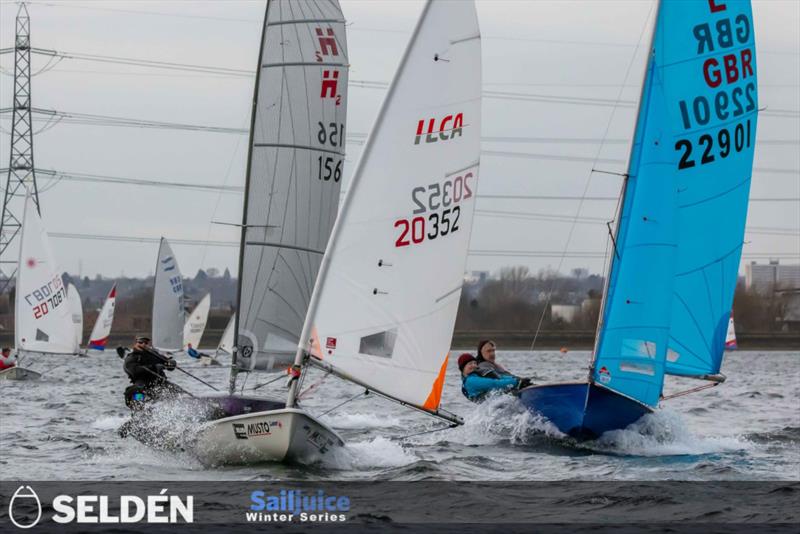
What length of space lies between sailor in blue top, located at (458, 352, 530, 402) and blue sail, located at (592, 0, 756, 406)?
1.24 m

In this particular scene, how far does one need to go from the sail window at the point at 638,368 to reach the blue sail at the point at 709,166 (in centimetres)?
190

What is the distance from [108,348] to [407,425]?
58687 mm

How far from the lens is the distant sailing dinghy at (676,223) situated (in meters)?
17.6

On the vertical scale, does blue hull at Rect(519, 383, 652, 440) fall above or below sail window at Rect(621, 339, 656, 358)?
below

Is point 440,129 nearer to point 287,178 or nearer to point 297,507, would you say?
point 287,178

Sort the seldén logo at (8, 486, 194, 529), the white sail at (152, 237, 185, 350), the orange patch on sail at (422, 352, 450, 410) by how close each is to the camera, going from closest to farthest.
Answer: the seldén logo at (8, 486, 194, 529) < the orange patch on sail at (422, 352, 450, 410) < the white sail at (152, 237, 185, 350)

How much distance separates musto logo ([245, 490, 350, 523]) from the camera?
11.3m

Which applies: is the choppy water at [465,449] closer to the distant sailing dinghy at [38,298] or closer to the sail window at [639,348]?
the sail window at [639,348]

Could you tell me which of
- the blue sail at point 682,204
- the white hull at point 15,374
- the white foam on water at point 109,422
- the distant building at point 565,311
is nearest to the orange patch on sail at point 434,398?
the blue sail at point 682,204

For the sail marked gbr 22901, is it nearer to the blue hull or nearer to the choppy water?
the choppy water

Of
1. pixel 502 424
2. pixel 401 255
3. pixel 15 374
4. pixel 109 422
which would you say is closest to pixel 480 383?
pixel 502 424

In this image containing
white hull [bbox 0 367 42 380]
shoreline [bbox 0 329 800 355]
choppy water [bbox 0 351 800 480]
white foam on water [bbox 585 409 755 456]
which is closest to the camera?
choppy water [bbox 0 351 800 480]

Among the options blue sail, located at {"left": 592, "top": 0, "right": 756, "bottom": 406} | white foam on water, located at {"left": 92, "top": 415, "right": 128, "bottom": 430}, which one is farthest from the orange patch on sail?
white foam on water, located at {"left": 92, "top": 415, "right": 128, "bottom": 430}

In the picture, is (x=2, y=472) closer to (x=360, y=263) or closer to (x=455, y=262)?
(x=360, y=263)
